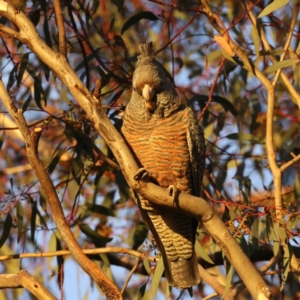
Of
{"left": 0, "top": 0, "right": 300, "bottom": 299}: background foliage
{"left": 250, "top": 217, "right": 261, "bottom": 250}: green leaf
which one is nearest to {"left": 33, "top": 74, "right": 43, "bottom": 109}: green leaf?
{"left": 0, "top": 0, "right": 300, "bottom": 299}: background foliage

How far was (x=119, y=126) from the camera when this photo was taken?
14.5 feet

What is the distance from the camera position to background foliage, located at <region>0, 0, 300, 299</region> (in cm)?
428

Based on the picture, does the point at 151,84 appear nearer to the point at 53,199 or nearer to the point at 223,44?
the point at 223,44

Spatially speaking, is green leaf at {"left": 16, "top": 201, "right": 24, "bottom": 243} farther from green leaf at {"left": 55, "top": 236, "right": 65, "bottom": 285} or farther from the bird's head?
the bird's head

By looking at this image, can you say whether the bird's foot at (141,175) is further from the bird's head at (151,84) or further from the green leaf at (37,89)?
the green leaf at (37,89)

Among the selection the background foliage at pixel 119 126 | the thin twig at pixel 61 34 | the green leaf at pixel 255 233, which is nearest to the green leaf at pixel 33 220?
the background foliage at pixel 119 126

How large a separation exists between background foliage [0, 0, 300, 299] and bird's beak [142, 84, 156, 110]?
0.18 m

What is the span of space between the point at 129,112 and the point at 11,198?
3.26 ft

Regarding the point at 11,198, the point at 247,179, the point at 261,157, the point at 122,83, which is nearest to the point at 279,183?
the point at 247,179

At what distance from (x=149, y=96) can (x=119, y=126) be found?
0.72 metres

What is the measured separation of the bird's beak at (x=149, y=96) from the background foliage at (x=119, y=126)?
0.60 feet

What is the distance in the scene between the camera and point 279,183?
3.81 m

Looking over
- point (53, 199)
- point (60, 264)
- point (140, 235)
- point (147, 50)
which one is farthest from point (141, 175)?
point (140, 235)

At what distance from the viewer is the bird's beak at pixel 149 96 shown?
12.3 ft
